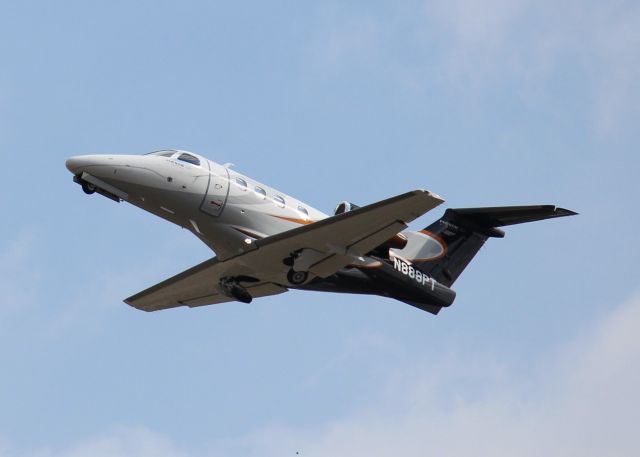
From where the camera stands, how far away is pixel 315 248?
3034 cm

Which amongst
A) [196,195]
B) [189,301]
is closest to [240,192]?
[196,195]

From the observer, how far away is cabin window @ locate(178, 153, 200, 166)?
30.7 m

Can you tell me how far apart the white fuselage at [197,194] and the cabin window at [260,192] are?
29 mm

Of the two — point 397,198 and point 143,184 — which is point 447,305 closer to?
point 397,198

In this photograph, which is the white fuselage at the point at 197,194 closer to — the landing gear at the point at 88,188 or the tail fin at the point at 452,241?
the landing gear at the point at 88,188

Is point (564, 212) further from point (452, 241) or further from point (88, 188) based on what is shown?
point (88, 188)

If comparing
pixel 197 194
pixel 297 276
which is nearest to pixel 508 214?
pixel 297 276

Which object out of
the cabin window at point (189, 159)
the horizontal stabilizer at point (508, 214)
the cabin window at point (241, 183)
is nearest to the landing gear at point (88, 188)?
the cabin window at point (189, 159)

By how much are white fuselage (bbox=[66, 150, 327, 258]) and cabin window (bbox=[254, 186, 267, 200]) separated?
3 centimetres

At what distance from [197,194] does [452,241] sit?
8.41 m

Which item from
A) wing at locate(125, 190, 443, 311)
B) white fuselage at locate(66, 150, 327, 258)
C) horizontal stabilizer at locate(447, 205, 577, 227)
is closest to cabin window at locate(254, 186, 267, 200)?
white fuselage at locate(66, 150, 327, 258)

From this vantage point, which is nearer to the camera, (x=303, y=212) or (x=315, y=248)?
(x=315, y=248)

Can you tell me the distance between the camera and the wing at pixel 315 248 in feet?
94.1

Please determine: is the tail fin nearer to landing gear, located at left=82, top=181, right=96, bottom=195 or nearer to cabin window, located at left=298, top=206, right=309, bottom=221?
cabin window, located at left=298, top=206, right=309, bottom=221
